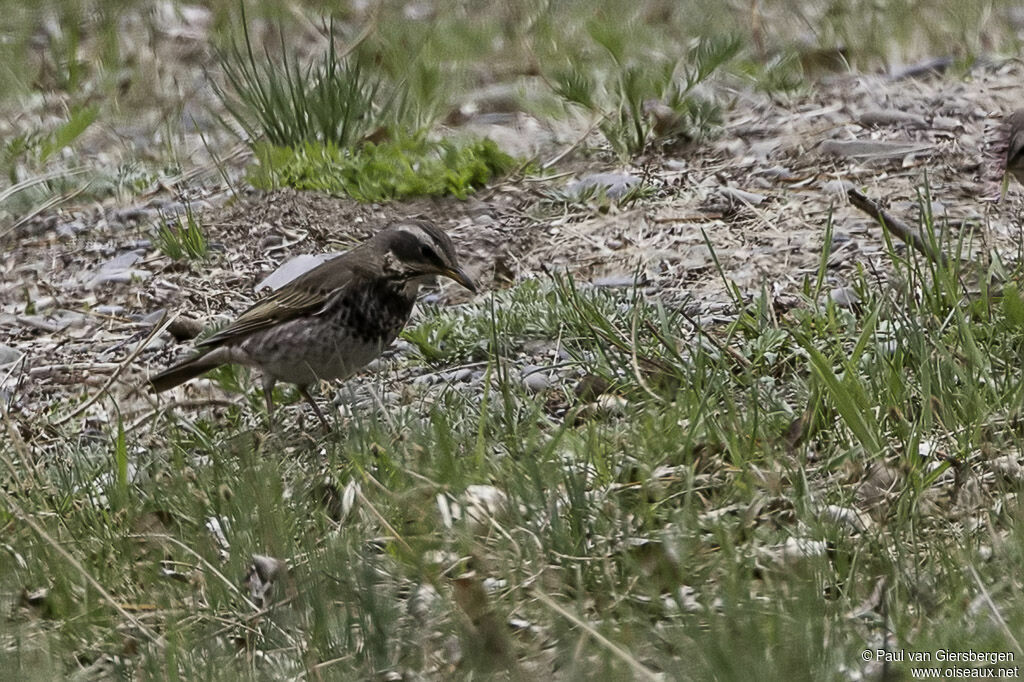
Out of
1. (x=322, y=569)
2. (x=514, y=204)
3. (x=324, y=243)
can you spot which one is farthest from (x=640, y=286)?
(x=322, y=569)

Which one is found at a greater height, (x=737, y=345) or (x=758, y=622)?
(x=758, y=622)

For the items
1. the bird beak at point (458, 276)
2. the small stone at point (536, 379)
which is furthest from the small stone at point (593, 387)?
the bird beak at point (458, 276)

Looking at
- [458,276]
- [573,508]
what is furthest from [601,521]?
[458,276]

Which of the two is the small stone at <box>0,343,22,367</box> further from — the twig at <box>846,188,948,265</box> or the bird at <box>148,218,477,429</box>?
the twig at <box>846,188,948,265</box>

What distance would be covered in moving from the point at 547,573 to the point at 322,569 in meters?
0.66

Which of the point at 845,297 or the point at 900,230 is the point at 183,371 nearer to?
the point at 845,297

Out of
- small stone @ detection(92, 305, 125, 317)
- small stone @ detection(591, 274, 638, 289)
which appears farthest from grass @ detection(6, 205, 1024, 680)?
small stone @ detection(92, 305, 125, 317)

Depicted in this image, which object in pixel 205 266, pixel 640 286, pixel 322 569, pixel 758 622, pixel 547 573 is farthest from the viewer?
pixel 205 266

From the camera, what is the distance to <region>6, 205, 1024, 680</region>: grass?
12.2ft

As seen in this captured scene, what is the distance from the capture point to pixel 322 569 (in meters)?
3.93

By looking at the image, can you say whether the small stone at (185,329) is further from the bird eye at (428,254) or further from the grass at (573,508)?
the bird eye at (428,254)

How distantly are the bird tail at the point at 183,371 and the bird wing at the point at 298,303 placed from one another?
0.07m

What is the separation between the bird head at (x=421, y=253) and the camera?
20.1 ft

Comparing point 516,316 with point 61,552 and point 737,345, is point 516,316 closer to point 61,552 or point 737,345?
point 737,345
